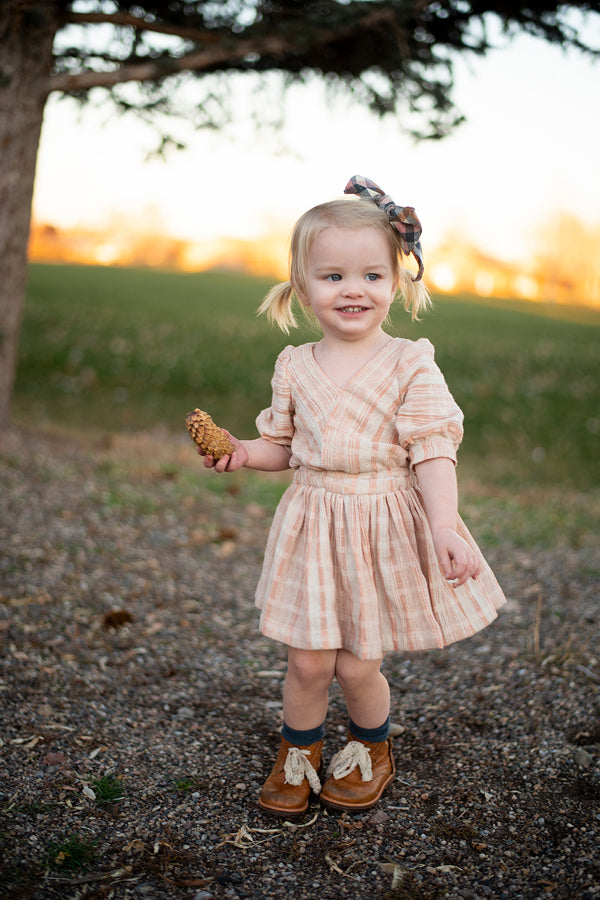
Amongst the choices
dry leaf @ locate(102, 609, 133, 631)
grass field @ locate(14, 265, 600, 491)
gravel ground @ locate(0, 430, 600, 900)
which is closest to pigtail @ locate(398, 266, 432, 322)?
gravel ground @ locate(0, 430, 600, 900)

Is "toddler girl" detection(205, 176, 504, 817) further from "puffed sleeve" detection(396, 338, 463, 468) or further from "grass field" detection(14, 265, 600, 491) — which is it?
"grass field" detection(14, 265, 600, 491)

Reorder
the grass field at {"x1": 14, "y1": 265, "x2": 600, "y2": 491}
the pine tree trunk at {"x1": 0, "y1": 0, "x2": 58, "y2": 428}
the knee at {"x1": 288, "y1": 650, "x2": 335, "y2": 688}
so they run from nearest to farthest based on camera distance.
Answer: the knee at {"x1": 288, "y1": 650, "x2": 335, "y2": 688}
the pine tree trunk at {"x1": 0, "y1": 0, "x2": 58, "y2": 428}
the grass field at {"x1": 14, "y1": 265, "x2": 600, "y2": 491}

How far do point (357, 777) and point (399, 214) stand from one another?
165 cm

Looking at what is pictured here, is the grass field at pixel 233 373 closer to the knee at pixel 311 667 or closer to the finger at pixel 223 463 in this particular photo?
the finger at pixel 223 463

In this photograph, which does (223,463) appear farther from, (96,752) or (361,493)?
(96,752)

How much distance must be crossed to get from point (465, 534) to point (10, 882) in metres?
1.47

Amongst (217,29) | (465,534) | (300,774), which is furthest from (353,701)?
(217,29)

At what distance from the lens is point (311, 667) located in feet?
7.18

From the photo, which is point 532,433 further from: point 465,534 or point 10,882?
point 10,882

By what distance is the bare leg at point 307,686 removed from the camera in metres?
2.19

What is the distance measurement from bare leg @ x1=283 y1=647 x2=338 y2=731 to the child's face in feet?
3.04

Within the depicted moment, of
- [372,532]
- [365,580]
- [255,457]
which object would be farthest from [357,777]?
[255,457]

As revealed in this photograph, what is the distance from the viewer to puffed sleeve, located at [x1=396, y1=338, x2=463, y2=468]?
6.81 ft

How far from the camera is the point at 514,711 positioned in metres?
2.79
